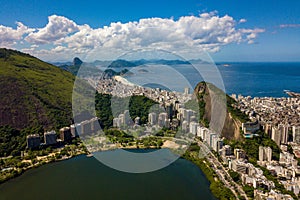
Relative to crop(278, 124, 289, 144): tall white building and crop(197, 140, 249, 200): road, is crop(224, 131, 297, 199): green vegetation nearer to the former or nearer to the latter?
crop(278, 124, 289, 144): tall white building

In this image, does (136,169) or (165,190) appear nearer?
(165,190)

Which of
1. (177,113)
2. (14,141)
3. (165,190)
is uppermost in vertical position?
(177,113)

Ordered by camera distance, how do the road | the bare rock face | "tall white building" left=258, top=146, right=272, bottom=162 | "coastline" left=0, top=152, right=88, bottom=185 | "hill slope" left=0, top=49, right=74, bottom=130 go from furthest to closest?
"hill slope" left=0, top=49, right=74, bottom=130, the bare rock face, "tall white building" left=258, top=146, right=272, bottom=162, "coastline" left=0, top=152, right=88, bottom=185, the road

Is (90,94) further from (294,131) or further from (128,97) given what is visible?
(294,131)

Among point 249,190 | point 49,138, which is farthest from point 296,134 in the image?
point 49,138

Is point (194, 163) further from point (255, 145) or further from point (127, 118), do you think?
point (127, 118)

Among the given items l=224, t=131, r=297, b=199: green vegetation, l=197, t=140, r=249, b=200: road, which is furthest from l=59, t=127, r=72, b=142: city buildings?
l=224, t=131, r=297, b=199: green vegetation

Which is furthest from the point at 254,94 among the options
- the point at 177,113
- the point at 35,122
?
the point at 35,122
